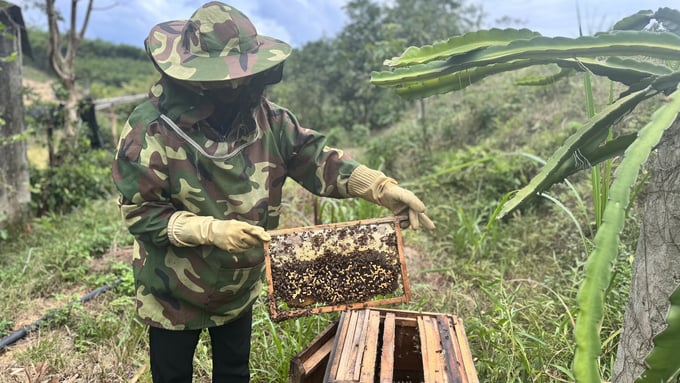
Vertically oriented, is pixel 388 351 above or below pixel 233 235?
below

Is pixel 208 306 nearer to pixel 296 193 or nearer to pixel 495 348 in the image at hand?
pixel 495 348

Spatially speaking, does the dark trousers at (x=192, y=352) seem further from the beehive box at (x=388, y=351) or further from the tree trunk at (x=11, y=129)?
the tree trunk at (x=11, y=129)

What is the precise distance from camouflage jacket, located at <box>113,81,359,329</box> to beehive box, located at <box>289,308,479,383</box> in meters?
0.40

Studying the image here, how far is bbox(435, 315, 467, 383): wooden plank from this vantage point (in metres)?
1.67

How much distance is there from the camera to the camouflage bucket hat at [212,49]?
5.46 ft

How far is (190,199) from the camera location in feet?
5.99

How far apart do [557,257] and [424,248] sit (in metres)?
1.09

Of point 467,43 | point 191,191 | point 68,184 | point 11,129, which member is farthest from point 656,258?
point 68,184

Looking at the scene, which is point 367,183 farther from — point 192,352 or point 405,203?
point 192,352

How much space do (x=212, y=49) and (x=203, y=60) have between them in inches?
→ 2.5

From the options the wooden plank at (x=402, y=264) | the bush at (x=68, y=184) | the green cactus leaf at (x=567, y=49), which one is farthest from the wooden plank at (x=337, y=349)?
the bush at (x=68, y=184)

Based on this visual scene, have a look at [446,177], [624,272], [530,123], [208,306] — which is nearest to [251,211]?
[208,306]

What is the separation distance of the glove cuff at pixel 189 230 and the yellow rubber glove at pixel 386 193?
0.64 metres

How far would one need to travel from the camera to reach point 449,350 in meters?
1.83
